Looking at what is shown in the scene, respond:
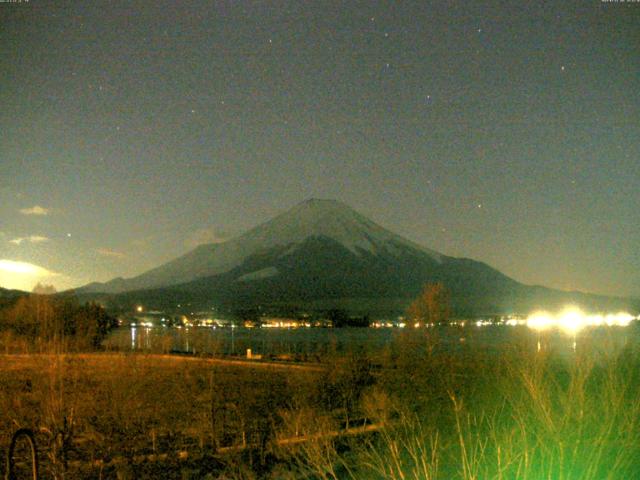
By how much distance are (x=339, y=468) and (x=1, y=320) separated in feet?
156

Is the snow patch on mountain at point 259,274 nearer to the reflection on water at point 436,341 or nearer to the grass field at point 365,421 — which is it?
the reflection on water at point 436,341

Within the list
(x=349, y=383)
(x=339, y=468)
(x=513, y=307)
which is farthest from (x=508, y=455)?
(x=513, y=307)

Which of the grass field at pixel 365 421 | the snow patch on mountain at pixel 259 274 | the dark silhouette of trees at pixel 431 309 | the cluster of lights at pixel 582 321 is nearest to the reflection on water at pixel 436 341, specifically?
the cluster of lights at pixel 582 321

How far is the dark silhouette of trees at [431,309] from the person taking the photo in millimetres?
38688

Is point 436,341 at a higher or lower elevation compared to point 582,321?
lower

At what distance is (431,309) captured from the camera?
1539 inches

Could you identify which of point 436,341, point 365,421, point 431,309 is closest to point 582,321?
point 365,421

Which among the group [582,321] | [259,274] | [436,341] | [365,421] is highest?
[259,274]

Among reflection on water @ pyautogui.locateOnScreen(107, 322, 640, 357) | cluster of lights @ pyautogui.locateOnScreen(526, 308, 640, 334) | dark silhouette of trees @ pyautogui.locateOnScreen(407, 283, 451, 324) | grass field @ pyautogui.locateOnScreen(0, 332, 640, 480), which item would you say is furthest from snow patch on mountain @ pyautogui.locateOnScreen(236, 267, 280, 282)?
cluster of lights @ pyautogui.locateOnScreen(526, 308, 640, 334)

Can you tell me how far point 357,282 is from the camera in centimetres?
15400

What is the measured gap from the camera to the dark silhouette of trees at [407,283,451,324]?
3869 centimetres

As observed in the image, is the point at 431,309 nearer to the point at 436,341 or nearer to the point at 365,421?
the point at 436,341

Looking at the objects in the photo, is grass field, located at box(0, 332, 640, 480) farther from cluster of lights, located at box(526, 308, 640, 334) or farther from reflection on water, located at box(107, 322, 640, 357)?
cluster of lights, located at box(526, 308, 640, 334)

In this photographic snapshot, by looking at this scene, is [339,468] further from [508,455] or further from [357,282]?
[357,282]
